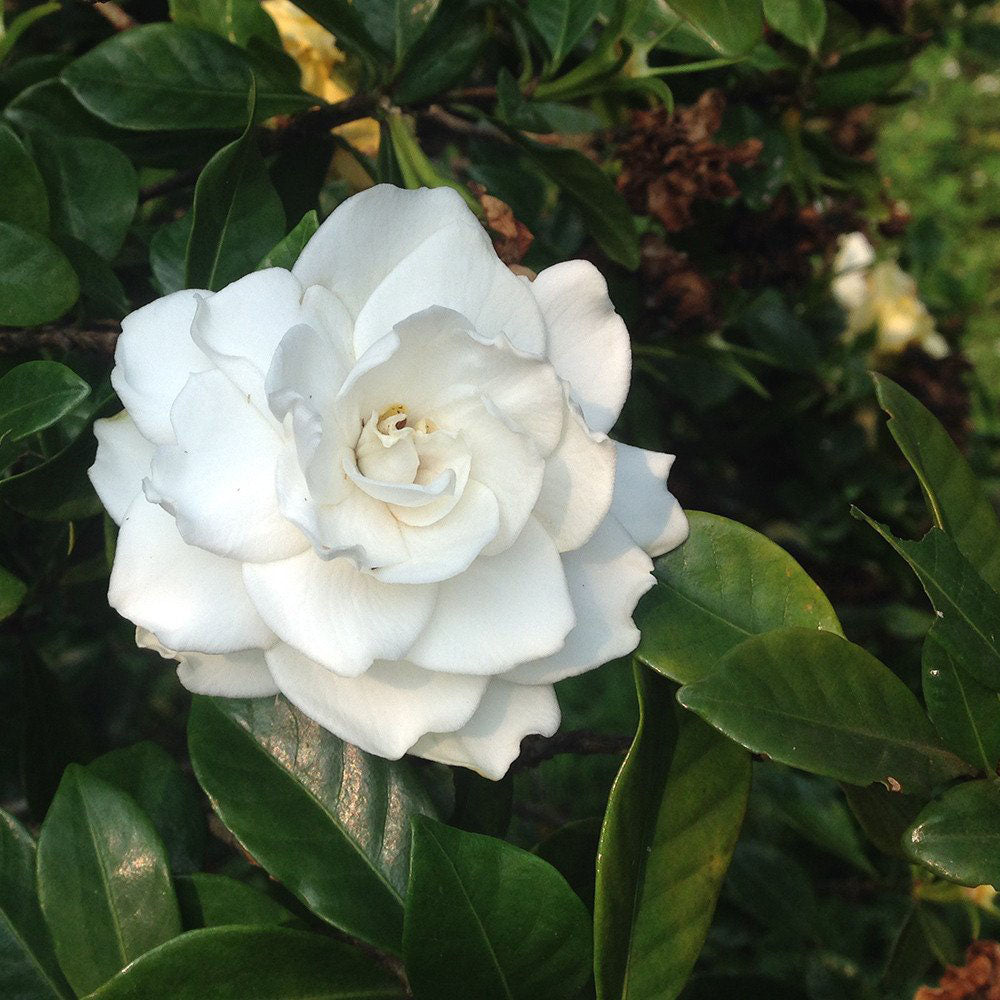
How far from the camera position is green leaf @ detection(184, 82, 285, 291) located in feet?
2.74

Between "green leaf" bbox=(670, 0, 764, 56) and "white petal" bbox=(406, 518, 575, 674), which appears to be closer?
"white petal" bbox=(406, 518, 575, 674)

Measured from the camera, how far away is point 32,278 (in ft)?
2.68

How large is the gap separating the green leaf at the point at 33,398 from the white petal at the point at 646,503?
14.8 inches

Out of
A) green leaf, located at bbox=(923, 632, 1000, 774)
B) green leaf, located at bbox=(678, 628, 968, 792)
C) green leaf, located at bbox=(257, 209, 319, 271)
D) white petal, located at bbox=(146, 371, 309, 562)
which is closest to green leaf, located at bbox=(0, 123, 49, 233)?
green leaf, located at bbox=(257, 209, 319, 271)

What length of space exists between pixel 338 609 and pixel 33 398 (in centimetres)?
28

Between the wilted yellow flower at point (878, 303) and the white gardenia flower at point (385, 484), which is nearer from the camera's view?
the white gardenia flower at point (385, 484)

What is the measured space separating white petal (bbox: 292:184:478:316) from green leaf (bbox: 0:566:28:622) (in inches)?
12.1

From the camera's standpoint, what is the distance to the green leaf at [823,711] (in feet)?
2.21

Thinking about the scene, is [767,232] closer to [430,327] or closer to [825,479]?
[825,479]

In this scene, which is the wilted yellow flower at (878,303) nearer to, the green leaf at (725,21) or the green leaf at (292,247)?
the green leaf at (725,21)

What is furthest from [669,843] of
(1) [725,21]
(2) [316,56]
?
(2) [316,56]

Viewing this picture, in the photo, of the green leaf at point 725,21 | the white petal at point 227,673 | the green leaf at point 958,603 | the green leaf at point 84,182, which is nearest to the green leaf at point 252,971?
the white petal at point 227,673

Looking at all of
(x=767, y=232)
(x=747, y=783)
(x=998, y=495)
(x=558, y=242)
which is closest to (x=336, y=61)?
(x=558, y=242)

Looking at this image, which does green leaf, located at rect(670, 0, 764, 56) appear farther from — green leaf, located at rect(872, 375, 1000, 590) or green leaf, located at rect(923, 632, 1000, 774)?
green leaf, located at rect(923, 632, 1000, 774)
